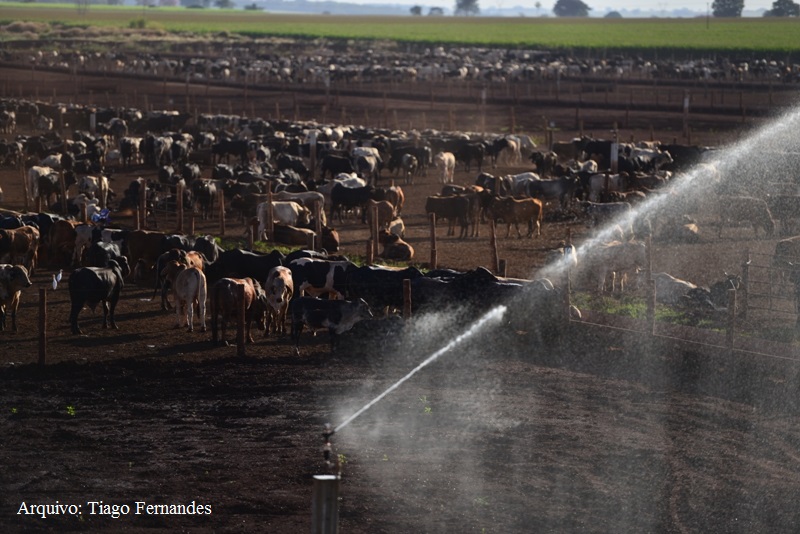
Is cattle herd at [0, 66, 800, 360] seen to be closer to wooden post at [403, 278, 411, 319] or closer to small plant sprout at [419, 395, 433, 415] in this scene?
wooden post at [403, 278, 411, 319]

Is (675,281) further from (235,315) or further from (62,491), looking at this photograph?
(62,491)

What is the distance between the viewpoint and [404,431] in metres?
14.2

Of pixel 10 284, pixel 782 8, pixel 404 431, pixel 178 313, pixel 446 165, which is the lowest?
pixel 404 431

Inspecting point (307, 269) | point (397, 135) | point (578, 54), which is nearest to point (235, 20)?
point (578, 54)

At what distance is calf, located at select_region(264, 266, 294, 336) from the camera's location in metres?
19.3

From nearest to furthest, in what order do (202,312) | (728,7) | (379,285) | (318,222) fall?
(202,312)
(379,285)
(318,222)
(728,7)

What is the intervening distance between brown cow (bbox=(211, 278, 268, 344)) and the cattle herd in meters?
0.03

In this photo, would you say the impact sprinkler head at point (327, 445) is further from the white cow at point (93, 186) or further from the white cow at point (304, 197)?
the white cow at point (93, 186)

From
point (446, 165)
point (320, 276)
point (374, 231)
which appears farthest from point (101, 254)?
point (446, 165)

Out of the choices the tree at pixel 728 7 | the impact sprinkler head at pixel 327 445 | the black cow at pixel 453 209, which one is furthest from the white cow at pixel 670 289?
the tree at pixel 728 7

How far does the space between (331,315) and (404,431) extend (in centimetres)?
415

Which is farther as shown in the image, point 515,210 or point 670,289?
point 515,210

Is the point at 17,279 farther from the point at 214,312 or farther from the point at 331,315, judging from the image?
the point at 331,315

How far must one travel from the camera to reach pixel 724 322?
1955 cm
